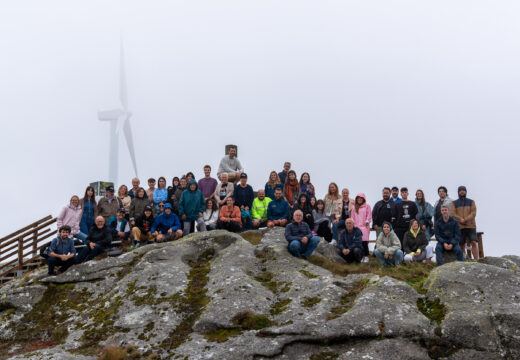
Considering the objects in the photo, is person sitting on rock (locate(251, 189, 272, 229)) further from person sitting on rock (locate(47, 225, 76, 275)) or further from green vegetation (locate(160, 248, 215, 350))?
person sitting on rock (locate(47, 225, 76, 275))

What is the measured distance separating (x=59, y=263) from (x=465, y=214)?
14.8 metres

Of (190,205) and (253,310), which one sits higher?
(190,205)

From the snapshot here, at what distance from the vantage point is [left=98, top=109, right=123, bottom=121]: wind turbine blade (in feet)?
182

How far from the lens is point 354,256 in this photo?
16.7 m

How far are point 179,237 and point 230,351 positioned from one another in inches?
351

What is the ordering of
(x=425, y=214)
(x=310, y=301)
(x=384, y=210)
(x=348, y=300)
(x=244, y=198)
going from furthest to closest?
1. (x=244, y=198)
2. (x=425, y=214)
3. (x=384, y=210)
4. (x=310, y=301)
5. (x=348, y=300)

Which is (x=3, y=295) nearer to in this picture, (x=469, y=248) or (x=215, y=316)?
(x=215, y=316)

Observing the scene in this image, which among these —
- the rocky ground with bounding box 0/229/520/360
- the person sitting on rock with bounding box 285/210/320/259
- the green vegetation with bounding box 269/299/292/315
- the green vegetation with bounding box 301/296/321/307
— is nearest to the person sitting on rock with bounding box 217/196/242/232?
the rocky ground with bounding box 0/229/520/360

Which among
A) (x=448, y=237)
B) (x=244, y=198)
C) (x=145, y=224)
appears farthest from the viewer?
(x=244, y=198)

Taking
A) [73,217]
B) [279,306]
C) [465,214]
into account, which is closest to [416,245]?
[465,214]

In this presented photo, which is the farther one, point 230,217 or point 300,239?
point 230,217

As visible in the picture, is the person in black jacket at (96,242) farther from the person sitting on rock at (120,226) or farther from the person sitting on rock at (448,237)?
the person sitting on rock at (448,237)

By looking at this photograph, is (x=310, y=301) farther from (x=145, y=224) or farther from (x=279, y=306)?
(x=145, y=224)

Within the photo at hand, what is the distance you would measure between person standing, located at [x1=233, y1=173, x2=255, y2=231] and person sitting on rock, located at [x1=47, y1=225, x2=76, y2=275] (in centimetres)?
674
